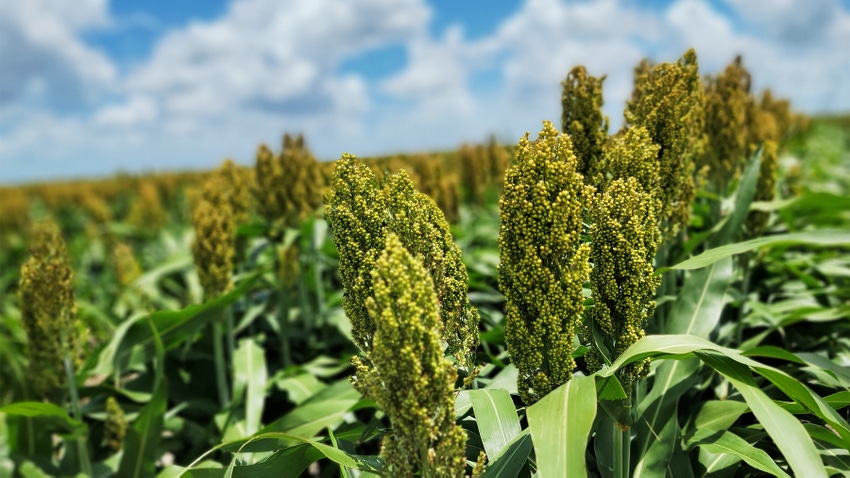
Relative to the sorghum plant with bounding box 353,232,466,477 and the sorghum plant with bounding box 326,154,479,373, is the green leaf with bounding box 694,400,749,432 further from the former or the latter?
the sorghum plant with bounding box 353,232,466,477

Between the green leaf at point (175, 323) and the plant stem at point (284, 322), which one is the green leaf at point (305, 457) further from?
the plant stem at point (284, 322)

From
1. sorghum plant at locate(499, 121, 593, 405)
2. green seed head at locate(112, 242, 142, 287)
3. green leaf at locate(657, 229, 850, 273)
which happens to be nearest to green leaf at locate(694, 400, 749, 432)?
green leaf at locate(657, 229, 850, 273)

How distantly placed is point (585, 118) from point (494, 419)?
1227mm

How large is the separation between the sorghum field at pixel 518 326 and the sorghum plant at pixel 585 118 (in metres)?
0.01

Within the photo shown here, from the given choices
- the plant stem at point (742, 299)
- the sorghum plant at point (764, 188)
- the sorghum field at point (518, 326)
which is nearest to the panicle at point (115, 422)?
the sorghum field at point (518, 326)

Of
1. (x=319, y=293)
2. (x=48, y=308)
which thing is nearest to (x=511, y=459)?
(x=48, y=308)

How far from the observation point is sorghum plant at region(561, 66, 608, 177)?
7.68 ft

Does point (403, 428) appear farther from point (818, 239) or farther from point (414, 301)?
point (818, 239)

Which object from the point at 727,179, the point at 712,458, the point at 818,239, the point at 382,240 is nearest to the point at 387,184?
the point at 382,240

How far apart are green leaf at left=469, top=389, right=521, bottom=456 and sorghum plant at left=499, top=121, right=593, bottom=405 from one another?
0.26m

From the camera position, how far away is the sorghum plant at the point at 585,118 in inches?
92.2

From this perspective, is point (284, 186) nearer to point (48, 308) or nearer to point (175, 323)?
point (175, 323)

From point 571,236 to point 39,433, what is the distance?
3.77m

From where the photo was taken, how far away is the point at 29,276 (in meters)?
3.06
